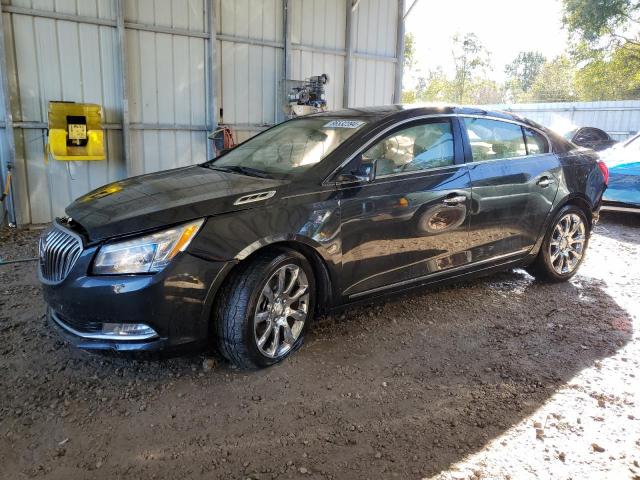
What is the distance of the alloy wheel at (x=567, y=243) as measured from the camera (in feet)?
15.1

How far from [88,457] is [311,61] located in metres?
7.92

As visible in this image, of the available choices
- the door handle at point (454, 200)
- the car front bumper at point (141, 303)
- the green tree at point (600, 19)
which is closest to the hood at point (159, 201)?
the car front bumper at point (141, 303)

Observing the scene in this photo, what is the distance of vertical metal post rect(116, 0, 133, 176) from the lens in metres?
6.95

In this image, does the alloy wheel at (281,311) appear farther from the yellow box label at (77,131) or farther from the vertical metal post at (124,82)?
the vertical metal post at (124,82)

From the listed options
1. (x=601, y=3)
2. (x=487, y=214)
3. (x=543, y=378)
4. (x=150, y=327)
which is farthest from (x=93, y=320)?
(x=601, y=3)

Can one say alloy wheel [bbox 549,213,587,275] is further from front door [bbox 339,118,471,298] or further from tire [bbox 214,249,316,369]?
tire [bbox 214,249,316,369]

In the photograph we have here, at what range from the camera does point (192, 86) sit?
787 centimetres

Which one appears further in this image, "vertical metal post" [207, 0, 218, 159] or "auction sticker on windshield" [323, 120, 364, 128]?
"vertical metal post" [207, 0, 218, 159]

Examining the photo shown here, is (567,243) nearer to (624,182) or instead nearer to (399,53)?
(624,182)

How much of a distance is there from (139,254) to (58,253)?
0.55m

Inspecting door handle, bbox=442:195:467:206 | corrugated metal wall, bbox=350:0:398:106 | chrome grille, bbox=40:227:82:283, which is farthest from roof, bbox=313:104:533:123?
corrugated metal wall, bbox=350:0:398:106

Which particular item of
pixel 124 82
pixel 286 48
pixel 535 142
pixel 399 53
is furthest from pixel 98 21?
pixel 535 142

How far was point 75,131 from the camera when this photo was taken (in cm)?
668

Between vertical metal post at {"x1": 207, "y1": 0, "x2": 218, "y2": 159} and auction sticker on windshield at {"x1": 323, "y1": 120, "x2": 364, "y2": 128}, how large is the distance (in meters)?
4.32
